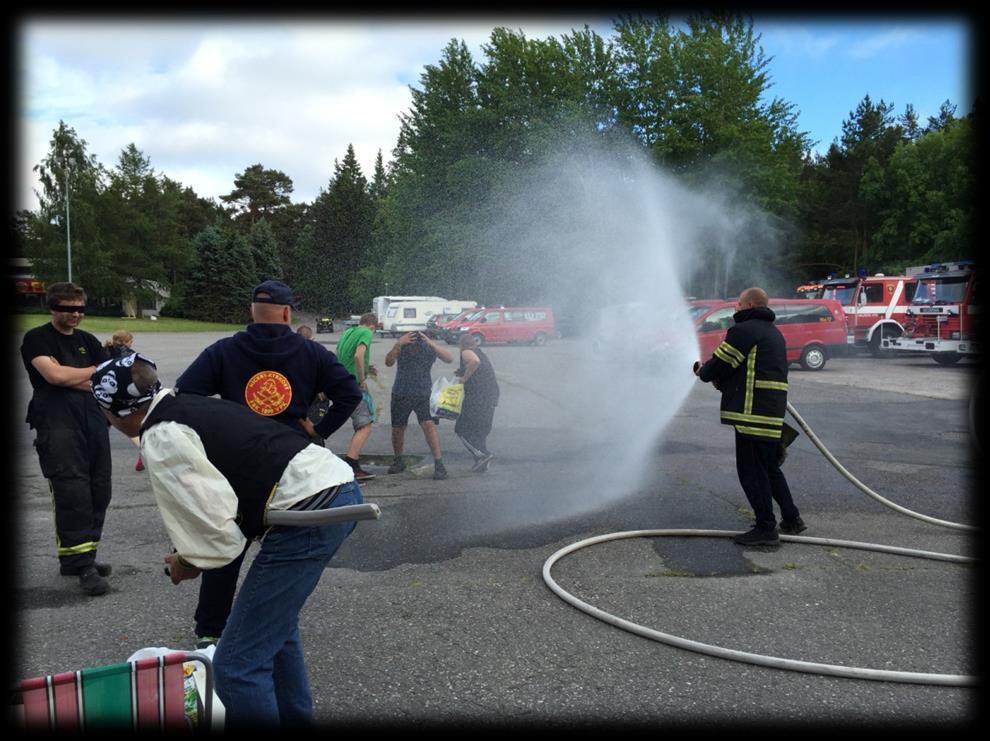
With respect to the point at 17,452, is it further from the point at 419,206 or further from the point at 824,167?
the point at 824,167

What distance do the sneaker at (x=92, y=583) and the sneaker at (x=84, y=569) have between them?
0.03 metres

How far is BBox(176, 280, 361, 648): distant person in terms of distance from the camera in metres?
Answer: 3.42

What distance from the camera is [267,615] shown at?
250cm

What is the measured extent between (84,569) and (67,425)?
91 cm

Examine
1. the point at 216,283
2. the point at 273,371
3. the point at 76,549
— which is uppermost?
the point at 216,283

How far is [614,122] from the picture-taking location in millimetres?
37938

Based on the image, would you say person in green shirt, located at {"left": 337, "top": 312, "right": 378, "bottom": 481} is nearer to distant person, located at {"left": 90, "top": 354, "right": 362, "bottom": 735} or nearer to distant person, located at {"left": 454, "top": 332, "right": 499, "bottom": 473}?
distant person, located at {"left": 454, "top": 332, "right": 499, "bottom": 473}

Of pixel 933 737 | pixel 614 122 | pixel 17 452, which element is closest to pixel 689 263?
pixel 614 122

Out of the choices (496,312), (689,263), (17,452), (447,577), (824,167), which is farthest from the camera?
(824,167)

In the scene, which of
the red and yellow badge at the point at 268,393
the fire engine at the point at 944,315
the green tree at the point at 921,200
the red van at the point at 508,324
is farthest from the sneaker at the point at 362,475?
the green tree at the point at 921,200

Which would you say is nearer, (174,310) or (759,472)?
(759,472)

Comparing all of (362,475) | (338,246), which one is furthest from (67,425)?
(338,246)

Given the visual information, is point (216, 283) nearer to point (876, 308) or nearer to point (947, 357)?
point (876, 308)

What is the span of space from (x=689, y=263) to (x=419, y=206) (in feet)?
55.9
